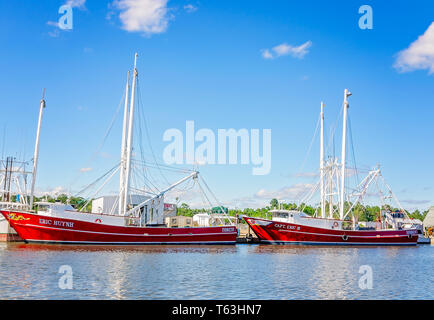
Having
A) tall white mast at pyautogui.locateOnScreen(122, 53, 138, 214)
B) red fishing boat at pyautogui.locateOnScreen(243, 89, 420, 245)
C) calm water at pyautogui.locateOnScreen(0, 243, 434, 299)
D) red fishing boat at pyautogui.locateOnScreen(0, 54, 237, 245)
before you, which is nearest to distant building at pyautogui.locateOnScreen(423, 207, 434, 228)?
red fishing boat at pyautogui.locateOnScreen(243, 89, 420, 245)

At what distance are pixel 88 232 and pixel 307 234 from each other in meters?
32.3

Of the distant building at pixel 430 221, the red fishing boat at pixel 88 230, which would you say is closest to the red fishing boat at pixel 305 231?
the red fishing boat at pixel 88 230

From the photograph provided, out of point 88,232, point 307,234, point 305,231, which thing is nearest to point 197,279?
point 88,232

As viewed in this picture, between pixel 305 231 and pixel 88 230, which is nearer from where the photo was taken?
pixel 88 230

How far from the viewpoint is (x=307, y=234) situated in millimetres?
65250

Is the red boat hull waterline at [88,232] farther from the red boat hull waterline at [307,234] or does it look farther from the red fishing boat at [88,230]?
the red boat hull waterline at [307,234]

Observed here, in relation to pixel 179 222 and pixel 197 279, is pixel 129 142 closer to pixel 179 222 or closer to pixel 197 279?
pixel 179 222

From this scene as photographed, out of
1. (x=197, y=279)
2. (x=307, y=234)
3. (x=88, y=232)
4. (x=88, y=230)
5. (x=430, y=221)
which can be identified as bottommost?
(x=197, y=279)
